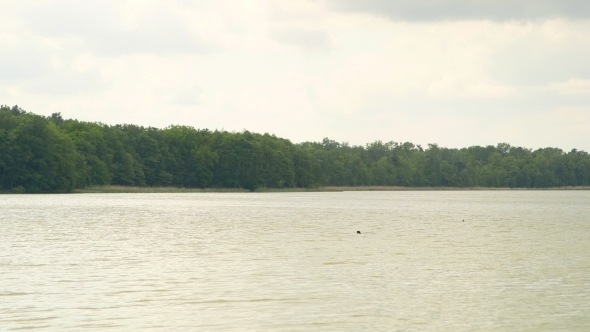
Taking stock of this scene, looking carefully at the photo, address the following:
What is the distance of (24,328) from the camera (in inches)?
563

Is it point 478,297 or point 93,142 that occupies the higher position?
point 93,142

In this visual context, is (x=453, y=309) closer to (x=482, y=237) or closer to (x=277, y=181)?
(x=482, y=237)

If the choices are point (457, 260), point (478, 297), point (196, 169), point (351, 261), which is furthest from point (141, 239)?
point (196, 169)

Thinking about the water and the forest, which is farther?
the forest

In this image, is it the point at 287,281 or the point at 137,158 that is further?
the point at 137,158

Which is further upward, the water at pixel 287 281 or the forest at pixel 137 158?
the forest at pixel 137 158

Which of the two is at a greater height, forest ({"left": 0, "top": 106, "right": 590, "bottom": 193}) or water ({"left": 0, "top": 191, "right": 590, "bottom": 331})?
forest ({"left": 0, "top": 106, "right": 590, "bottom": 193})

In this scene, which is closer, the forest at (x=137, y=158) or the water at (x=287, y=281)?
the water at (x=287, y=281)

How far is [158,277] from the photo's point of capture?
69.9 ft

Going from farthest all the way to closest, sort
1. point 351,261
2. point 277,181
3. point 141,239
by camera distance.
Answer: point 277,181 → point 141,239 → point 351,261

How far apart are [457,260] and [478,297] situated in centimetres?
856

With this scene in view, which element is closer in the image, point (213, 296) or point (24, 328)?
point (24, 328)

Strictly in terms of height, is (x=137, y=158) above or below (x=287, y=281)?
above

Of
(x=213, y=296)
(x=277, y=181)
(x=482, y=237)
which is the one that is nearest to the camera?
(x=213, y=296)
